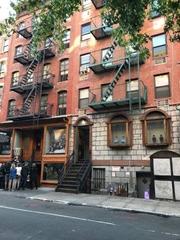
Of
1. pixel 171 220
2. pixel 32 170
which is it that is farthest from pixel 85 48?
pixel 171 220

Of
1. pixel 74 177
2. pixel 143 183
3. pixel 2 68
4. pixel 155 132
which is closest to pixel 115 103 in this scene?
pixel 155 132

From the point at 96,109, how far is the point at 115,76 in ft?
9.61

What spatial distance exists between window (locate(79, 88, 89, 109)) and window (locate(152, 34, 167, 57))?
6238mm

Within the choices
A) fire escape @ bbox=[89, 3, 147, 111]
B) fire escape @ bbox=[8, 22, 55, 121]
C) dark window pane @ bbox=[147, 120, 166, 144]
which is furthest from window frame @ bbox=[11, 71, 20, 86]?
dark window pane @ bbox=[147, 120, 166, 144]

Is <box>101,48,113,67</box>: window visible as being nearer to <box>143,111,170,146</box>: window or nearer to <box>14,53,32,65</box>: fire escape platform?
<box>143,111,170,146</box>: window

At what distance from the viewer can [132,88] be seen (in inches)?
763

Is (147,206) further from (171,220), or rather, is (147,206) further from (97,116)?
(97,116)

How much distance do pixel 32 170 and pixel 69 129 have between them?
4416 mm

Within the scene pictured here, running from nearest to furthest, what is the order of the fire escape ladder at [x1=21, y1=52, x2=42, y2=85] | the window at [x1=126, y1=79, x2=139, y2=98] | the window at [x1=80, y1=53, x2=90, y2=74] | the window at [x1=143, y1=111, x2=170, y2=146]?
the window at [x1=143, y1=111, x2=170, y2=146]
the window at [x1=126, y1=79, x2=139, y2=98]
the window at [x1=80, y1=53, x2=90, y2=74]
the fire escape ladder at [x1=21, y1=52, x2=42, y2=85]

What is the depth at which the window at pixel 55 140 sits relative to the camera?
21656 mm

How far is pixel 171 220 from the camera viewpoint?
405 inches

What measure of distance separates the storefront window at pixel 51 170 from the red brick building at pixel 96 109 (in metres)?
0.08

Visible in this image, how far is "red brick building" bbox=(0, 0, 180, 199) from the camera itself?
17562mm

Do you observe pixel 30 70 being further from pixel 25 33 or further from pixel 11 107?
pixel 25 33
